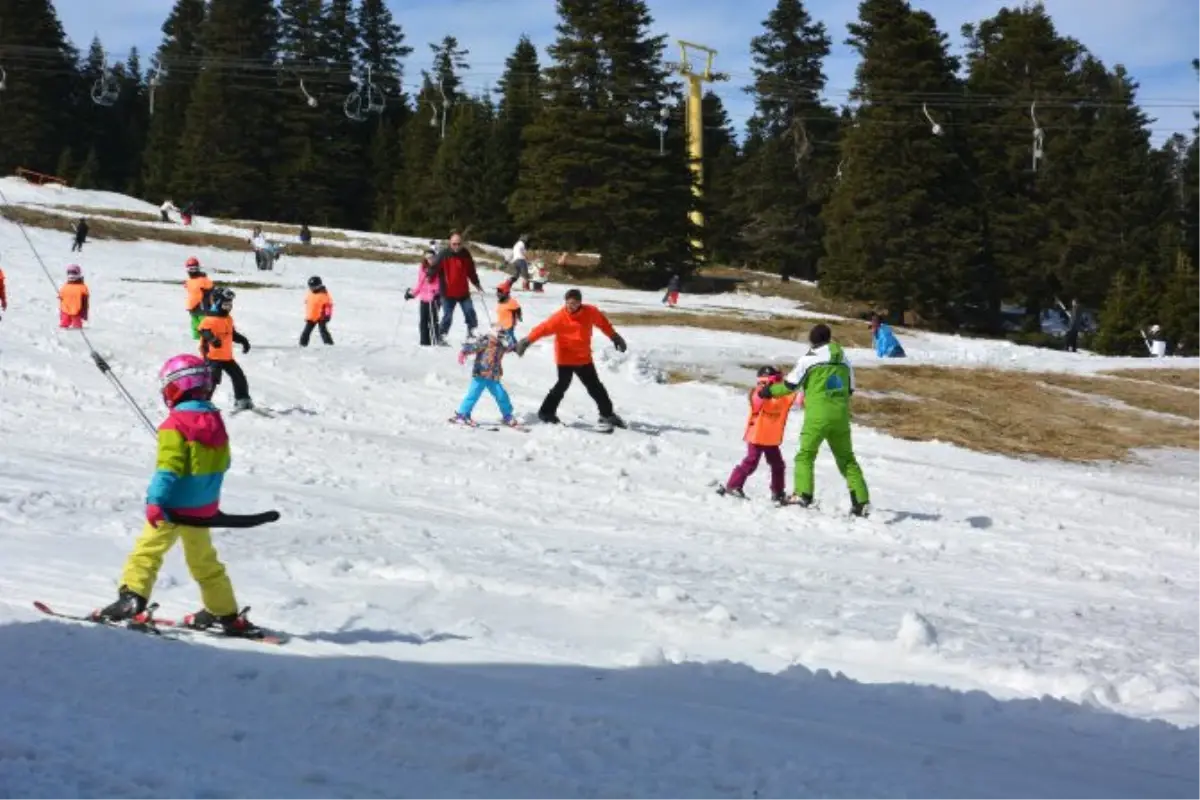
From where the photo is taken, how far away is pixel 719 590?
324 inches

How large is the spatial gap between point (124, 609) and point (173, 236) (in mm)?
39872

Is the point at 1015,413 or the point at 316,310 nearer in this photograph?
the point at 1015,413

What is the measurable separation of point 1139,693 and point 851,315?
133 feet

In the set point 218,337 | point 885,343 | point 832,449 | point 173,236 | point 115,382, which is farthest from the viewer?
point 173,236

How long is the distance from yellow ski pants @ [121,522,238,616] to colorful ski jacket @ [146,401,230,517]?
132mm

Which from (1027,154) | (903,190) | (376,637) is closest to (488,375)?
(376,637)

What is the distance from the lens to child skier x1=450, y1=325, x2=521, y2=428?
1498cm

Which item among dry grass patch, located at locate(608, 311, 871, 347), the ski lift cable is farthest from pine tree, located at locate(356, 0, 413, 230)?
the ski lift cable

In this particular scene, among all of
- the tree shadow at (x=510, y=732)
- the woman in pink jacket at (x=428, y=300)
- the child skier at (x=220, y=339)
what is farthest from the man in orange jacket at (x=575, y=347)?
the tree shadow at (x=510, y=732)

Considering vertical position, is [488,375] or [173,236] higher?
[173,236]

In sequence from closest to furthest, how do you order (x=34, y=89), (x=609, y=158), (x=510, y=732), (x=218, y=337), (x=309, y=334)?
(x=510, y=732), (x=218, y=337), (x=309, y=334), (x=609, y=158), (x=34, y=89)

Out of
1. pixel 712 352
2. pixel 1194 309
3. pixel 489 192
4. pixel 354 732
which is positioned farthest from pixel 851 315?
pixel 354 732

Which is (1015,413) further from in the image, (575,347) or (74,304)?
(74,304)

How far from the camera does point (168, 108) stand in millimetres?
80375
